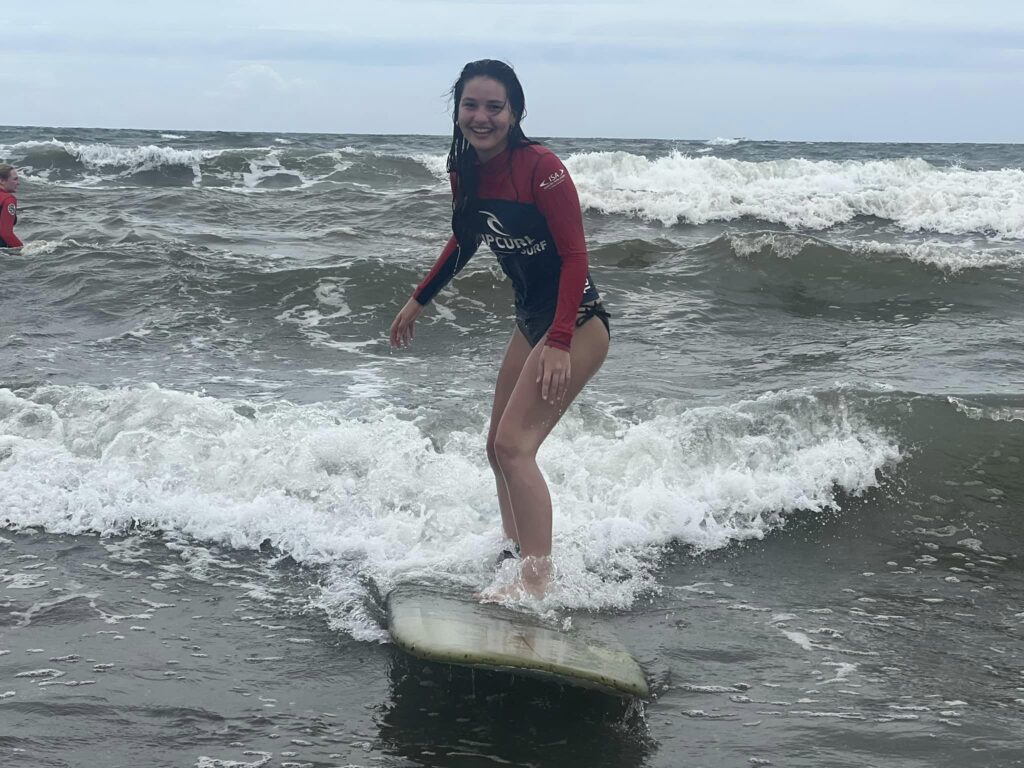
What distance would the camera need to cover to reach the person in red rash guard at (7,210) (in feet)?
42.6

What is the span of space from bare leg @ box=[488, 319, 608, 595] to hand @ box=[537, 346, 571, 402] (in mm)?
113

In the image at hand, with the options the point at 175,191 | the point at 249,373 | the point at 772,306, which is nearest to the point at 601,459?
the point at 249,373

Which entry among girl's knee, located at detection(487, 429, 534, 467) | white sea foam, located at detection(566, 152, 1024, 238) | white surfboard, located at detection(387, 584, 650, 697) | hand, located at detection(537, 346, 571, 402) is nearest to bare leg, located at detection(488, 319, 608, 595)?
girl's knee, located at detection(487, 429, 534, 467)

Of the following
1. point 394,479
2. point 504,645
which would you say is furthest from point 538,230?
point 394,479

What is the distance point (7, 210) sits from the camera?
1316 cm

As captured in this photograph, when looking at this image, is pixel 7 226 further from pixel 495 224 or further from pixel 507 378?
pixel 495 224

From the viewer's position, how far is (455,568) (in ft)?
15.1

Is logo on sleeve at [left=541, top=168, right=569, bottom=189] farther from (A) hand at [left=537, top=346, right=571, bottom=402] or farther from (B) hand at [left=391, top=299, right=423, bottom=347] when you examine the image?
(B) hand at [left=391, top=299, right=423, bottom=347]

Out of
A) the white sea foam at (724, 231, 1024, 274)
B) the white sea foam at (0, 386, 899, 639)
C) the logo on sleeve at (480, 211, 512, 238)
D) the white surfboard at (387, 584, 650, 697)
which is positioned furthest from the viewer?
the white sea foam at (724, 231, 1024, 274)

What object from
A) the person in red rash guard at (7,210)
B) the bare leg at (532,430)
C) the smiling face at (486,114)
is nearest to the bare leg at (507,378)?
the bare leg at (532,430)

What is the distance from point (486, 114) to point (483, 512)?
7.38 ft

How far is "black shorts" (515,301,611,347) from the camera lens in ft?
13.2

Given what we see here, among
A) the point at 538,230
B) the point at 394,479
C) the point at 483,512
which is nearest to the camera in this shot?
the point at 538,230

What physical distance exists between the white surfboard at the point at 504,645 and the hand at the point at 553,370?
2.70ft
